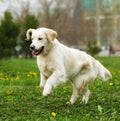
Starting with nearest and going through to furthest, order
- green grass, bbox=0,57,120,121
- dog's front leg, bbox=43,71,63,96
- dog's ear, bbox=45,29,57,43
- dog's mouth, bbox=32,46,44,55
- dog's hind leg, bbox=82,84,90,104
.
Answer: green grass, bbox=0,57,120,121 < dog's front leg, bbox=43,71,63,96 < dog's mouth, bbox=32,46,44,55 < dog's ear, bbox=45,29,57,43 < dog's hind leg, bbox=82,84,90,104

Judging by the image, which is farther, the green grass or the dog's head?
the dog's head

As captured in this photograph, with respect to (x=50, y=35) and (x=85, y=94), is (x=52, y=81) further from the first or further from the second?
(x=85, y=94)

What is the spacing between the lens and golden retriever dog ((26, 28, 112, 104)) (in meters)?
8.48

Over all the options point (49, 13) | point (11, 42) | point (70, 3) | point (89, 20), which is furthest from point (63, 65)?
point (89, 20)

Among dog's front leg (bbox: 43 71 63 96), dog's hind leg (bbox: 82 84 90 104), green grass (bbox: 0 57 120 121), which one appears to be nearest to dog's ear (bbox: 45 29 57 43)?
dog's front leg (bbox: 43 71 63 96)

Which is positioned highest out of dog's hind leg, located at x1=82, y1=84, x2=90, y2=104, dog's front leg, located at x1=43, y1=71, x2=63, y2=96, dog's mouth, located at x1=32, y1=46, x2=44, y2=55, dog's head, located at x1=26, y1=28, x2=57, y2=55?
dog's head, located at x1=26, y1=28, x2=57, y2=55

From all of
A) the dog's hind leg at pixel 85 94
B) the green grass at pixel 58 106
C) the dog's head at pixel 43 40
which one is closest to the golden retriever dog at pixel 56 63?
the dog's head at pixel 43 40

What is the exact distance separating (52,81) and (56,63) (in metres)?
0.37

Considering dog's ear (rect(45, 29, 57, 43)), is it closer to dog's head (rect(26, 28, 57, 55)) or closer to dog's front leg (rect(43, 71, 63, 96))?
dog's head (rect(26, 28, 57, 55))

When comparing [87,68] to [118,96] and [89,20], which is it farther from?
[89,20]

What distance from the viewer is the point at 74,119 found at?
7.32 meters

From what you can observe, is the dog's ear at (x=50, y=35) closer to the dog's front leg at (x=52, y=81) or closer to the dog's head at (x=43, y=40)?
the dog's head at (x=43, y=40)

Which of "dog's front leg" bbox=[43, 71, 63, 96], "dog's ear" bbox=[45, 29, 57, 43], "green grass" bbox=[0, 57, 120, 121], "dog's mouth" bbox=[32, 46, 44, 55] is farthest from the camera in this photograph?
"dog's ear" bbox=[45, 29, 57, 43]

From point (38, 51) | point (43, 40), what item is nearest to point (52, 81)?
point (38, 51)
